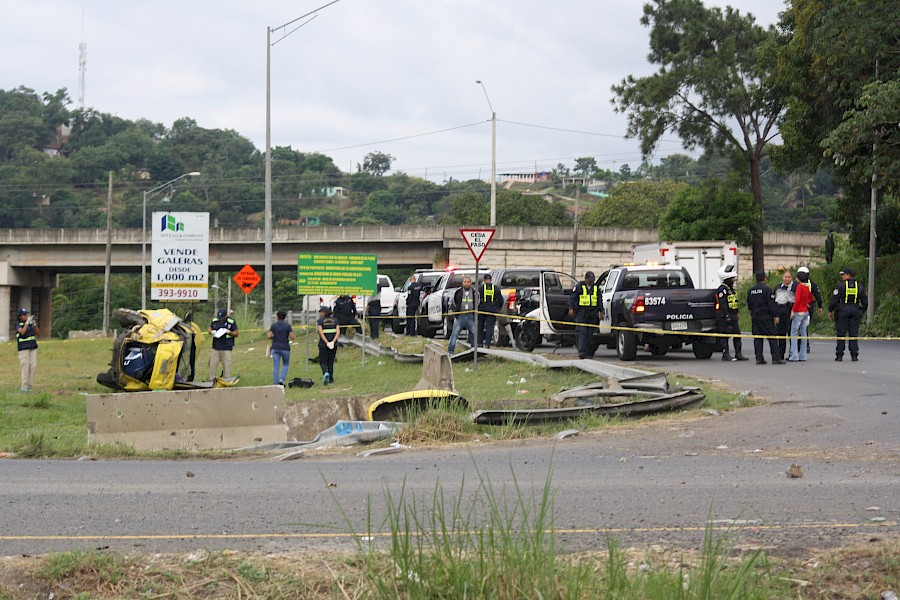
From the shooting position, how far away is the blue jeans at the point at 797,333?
22.0 meters

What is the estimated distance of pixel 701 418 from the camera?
517 inches

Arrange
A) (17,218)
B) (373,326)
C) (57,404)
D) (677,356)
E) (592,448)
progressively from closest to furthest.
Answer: (592,448) < (57,404) < (677,356) < (373,326) < (17,218)

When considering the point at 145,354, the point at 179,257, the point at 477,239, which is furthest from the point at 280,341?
the point at 179,257

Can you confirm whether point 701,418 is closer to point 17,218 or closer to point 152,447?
point 152,447

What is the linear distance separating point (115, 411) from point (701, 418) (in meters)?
6.75

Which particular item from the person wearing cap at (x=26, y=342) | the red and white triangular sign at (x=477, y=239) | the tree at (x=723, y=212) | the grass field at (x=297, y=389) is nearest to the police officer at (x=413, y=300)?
the grass field at (x=297, y=389)

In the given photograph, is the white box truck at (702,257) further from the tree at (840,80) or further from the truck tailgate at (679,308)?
the truck tailgate at (679,308)

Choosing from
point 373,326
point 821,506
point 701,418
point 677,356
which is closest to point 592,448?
point 701,418

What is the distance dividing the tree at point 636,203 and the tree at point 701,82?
4986 centimetres

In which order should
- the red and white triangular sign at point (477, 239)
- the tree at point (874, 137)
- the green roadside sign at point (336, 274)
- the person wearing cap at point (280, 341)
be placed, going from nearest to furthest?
the red and white triangular sign at point (477, 239) < the person wearing cap at point (280, 341) < the green roadside sign at point (336, 274) < the tree at point (874, 137)

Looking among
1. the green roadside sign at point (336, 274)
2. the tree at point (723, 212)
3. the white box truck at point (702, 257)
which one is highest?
the tree at point (723, 212)

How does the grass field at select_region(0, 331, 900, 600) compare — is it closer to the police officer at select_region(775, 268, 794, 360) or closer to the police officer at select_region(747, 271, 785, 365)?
the police officer at select_region(747, 271, 785, 365)

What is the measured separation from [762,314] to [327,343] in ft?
27.1

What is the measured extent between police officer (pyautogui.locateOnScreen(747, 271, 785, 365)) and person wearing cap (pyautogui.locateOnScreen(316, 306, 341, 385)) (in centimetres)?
788
